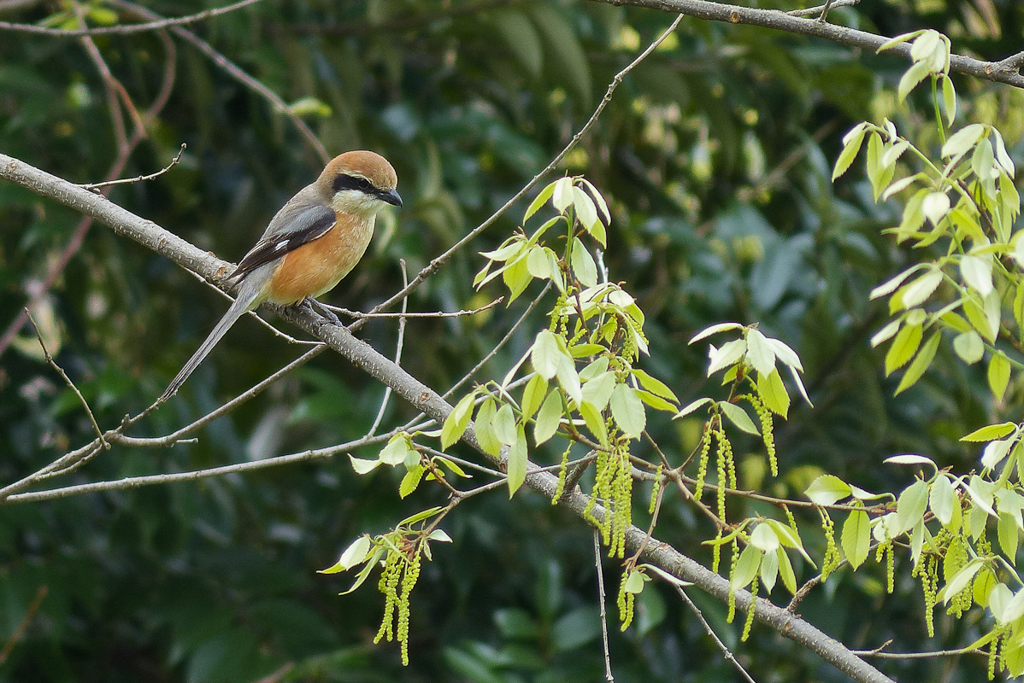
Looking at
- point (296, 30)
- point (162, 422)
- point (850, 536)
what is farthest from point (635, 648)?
point (296, 30)

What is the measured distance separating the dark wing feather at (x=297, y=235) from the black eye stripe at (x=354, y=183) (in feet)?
0.45

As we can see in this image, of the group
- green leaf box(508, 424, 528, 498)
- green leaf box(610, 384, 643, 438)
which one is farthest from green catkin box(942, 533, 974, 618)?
green leaf box(508, 424, 528, 498)

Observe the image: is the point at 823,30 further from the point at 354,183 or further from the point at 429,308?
the point at 429,308

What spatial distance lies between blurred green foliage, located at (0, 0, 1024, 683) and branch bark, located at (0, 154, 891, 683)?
2.87 feet

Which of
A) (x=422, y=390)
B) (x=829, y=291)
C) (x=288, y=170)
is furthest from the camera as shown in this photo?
(x=288, y=170)

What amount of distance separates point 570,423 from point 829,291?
2.34 metres

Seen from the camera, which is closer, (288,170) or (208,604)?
(208,604)

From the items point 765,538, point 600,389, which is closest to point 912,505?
point 765,538

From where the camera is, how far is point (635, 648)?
374cm

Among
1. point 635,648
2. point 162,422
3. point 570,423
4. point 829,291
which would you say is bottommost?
point 635,648

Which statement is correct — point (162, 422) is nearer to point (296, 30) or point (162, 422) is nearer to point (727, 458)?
point (296, 30)

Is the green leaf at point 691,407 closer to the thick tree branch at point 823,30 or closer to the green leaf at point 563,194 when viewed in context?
Result: the green leaf at point 563,194

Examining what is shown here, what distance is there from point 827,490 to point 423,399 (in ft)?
2.77

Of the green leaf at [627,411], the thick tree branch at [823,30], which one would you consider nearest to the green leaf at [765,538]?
the green leaf at [627,411]
